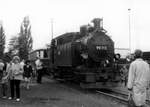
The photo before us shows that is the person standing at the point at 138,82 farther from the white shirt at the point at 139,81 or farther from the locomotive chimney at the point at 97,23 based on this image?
the locomotive chimney at the point at 97,23

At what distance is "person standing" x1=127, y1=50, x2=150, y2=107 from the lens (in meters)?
6.92

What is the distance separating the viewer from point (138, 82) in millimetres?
6957

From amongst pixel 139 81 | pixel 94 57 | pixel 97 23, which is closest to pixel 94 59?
pixel 94 57

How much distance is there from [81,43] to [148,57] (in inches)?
364

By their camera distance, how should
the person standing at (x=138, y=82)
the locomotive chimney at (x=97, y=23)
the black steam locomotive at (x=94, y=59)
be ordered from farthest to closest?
the locomotive chimney at (x=97, y=23), the black steam locomotive at (x=94, y=59), the person standing at (x=138, y=82)

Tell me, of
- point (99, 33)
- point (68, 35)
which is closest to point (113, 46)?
point (99, 33)

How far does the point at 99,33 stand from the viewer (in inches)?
695

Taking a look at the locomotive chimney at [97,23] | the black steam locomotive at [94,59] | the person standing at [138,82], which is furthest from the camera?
the locomotive chimney at [97,23]

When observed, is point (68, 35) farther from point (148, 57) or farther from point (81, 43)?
point (148, 57)

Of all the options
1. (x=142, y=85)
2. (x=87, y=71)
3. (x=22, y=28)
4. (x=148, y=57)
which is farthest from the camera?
(x=22, y=28)

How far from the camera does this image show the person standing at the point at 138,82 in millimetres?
6923

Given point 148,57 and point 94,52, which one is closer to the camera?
point 94,52

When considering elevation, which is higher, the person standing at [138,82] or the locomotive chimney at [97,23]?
the locomotive chimney at [97,23]

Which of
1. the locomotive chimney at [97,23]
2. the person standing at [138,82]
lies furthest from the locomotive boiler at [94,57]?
the person standing at [138,82]
